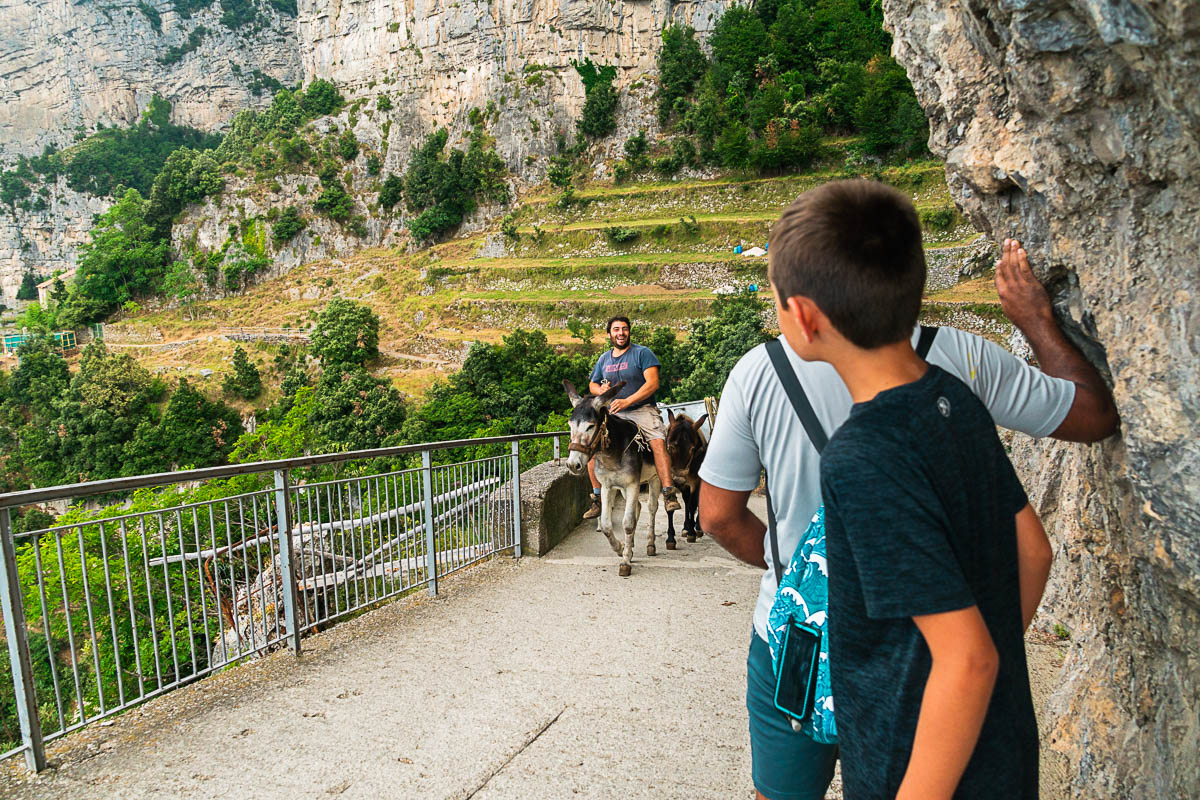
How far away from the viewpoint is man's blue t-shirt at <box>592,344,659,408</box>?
6.82m

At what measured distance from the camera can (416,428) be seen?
3391cm

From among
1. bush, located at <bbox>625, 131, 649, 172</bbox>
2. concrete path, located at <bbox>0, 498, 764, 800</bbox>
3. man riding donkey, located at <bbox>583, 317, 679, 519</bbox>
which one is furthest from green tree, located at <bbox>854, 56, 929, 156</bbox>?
concrete path, located at <bbox>0, 498, 764, 800</bbox>

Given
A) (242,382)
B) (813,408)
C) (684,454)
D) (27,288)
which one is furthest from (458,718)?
(27,288)

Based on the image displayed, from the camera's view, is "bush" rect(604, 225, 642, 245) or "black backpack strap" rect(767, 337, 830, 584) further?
"bush" rect(604, 225, 642, 245)

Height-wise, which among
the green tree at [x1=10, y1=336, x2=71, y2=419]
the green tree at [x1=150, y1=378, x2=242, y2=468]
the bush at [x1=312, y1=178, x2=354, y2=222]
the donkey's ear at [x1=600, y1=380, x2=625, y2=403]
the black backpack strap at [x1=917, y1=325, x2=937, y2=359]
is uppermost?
the bush at [x1=312, y1=178, x2=354, y2=222]

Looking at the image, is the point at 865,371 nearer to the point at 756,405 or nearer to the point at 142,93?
the point at 756,405

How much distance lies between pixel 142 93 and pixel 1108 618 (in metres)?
136

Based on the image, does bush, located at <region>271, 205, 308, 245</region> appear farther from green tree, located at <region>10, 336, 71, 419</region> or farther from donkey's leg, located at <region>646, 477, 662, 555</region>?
donkey's leg, located at <region>646, 477, 662, 555</region>

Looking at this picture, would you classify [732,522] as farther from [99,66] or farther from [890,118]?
[99,66]

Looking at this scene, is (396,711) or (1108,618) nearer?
(1108,618)

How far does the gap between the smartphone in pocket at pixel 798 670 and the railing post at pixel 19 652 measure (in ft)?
10.3

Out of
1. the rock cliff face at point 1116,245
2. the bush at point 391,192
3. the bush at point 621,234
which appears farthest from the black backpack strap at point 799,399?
the bush at point 391,192

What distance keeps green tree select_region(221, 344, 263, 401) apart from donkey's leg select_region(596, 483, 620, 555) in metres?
50.5

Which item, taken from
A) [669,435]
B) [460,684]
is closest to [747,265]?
[669,435]
